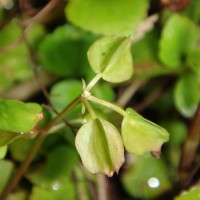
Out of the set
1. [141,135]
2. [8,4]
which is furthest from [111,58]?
[8,4]

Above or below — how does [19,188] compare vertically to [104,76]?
below

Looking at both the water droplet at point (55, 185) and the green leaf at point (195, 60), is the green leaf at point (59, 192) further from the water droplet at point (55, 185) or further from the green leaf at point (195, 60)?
the green leaf at point (195, 60)

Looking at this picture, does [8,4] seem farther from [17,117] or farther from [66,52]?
[17,117]

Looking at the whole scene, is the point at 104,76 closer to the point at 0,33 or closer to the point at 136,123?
the point at 136,123

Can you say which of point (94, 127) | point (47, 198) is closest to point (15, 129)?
point (94, 127)

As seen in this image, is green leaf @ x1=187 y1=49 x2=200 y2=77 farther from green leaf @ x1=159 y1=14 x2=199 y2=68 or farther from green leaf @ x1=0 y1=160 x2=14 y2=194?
green leaf @ x1=0 y1=160 x2=14 y2=194

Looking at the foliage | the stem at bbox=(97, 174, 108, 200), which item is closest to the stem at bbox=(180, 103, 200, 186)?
the foliage
